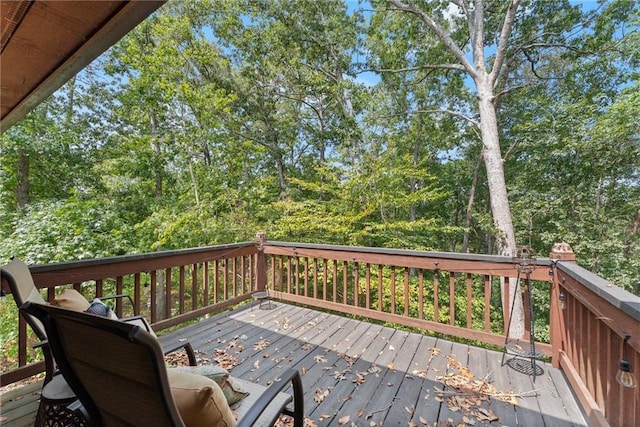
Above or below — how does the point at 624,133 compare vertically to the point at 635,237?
above

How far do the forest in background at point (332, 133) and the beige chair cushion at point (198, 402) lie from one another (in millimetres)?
6280

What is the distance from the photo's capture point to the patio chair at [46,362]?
4.21ft

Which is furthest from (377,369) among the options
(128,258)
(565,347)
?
(128,258)

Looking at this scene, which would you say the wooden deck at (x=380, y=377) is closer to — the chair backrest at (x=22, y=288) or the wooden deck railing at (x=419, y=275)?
the wooden deck railing at (x=419, y=275)

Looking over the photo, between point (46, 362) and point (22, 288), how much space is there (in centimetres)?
44

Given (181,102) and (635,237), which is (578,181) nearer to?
(635,237)

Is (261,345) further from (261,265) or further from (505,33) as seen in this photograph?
(505,33)

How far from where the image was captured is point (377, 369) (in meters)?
2.47

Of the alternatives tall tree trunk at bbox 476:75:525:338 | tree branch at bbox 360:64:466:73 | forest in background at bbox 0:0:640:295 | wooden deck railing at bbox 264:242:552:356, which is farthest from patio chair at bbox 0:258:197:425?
tree branch at bbox 360:64:466:73

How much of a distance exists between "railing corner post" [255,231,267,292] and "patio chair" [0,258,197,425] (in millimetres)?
2405

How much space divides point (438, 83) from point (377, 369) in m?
10.2

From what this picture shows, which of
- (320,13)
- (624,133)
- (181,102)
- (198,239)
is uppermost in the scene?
(320,13)

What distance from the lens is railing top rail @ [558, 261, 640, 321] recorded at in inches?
49.0

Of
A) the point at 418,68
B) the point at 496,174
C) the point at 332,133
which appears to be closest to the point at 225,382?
the point at 496,174
